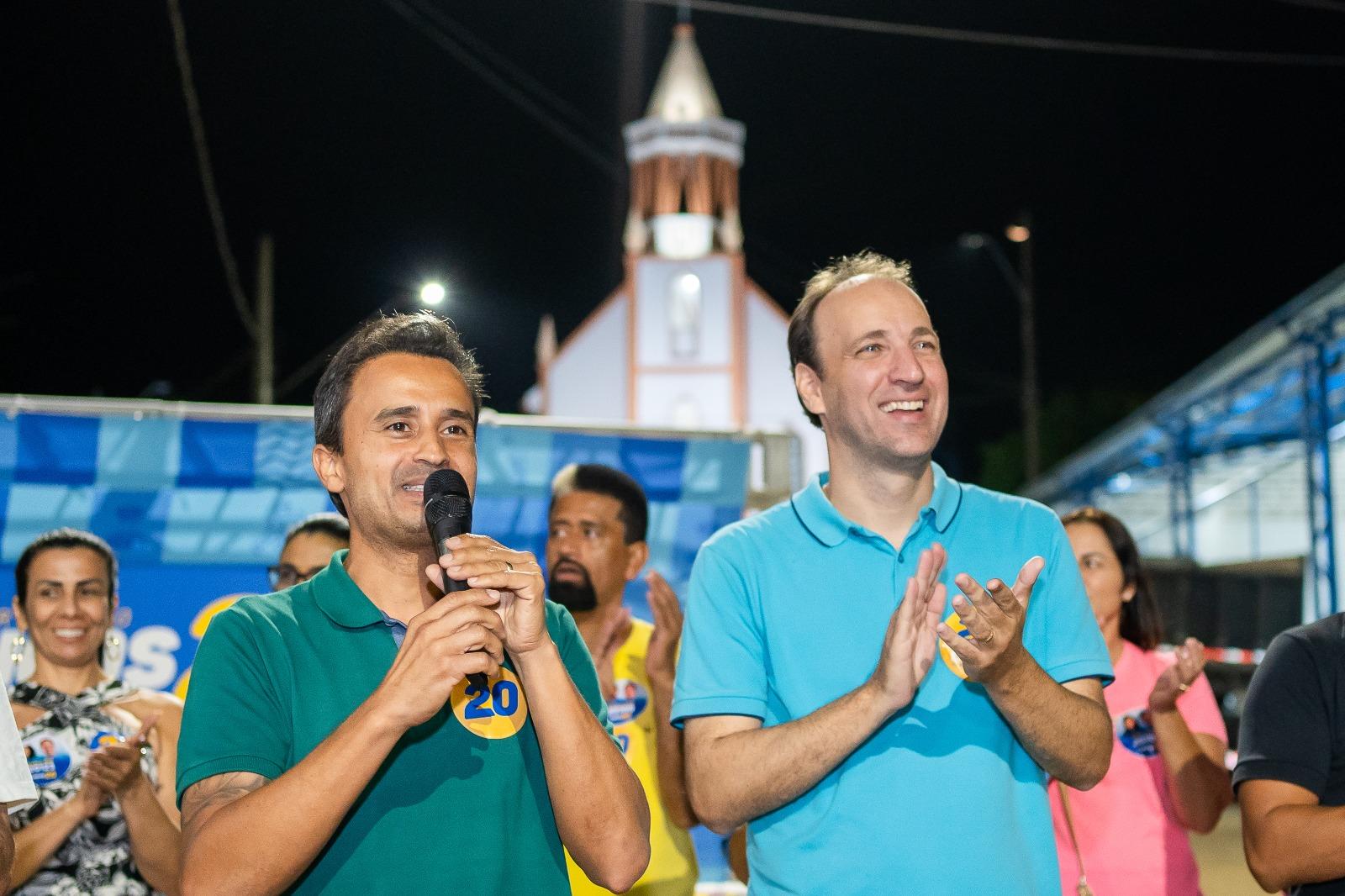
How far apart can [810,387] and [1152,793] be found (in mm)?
1941

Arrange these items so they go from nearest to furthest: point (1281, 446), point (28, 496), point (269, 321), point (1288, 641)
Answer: point (1288, 641)
point (28, 496)
point (1281, 446)
point (269, 321)

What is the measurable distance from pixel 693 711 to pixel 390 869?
0.76 meters

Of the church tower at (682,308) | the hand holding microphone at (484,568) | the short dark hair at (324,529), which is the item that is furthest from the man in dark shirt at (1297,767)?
the church tower at (682,308)

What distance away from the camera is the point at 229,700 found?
87.1 inches

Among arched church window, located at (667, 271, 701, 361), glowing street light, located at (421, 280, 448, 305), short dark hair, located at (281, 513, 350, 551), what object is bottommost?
short dark hair, located at (281, 513, 350, 551)

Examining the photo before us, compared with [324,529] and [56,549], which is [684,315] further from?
[56,549]

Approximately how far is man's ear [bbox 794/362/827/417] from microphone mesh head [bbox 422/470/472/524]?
1.04 metres

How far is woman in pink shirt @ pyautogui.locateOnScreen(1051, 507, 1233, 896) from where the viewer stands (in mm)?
3941

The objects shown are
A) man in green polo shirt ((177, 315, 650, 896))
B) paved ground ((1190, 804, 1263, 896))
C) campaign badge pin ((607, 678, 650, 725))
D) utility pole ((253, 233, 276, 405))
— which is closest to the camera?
man in green polo shirt ((177, 315, 650, 896))

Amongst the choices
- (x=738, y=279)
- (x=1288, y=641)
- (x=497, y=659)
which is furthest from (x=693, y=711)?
(x=738, y=279)

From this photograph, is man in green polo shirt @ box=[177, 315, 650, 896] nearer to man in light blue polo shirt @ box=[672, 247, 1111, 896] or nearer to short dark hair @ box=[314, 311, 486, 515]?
short dark hair @ box=[314, 311, 486, 515]

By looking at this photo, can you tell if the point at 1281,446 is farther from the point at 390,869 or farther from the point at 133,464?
the point at 390,869

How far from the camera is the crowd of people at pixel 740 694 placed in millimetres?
2188

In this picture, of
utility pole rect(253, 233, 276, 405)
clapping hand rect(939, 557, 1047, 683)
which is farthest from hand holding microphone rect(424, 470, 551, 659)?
utility pole rect(253, 233, 276, 405)
